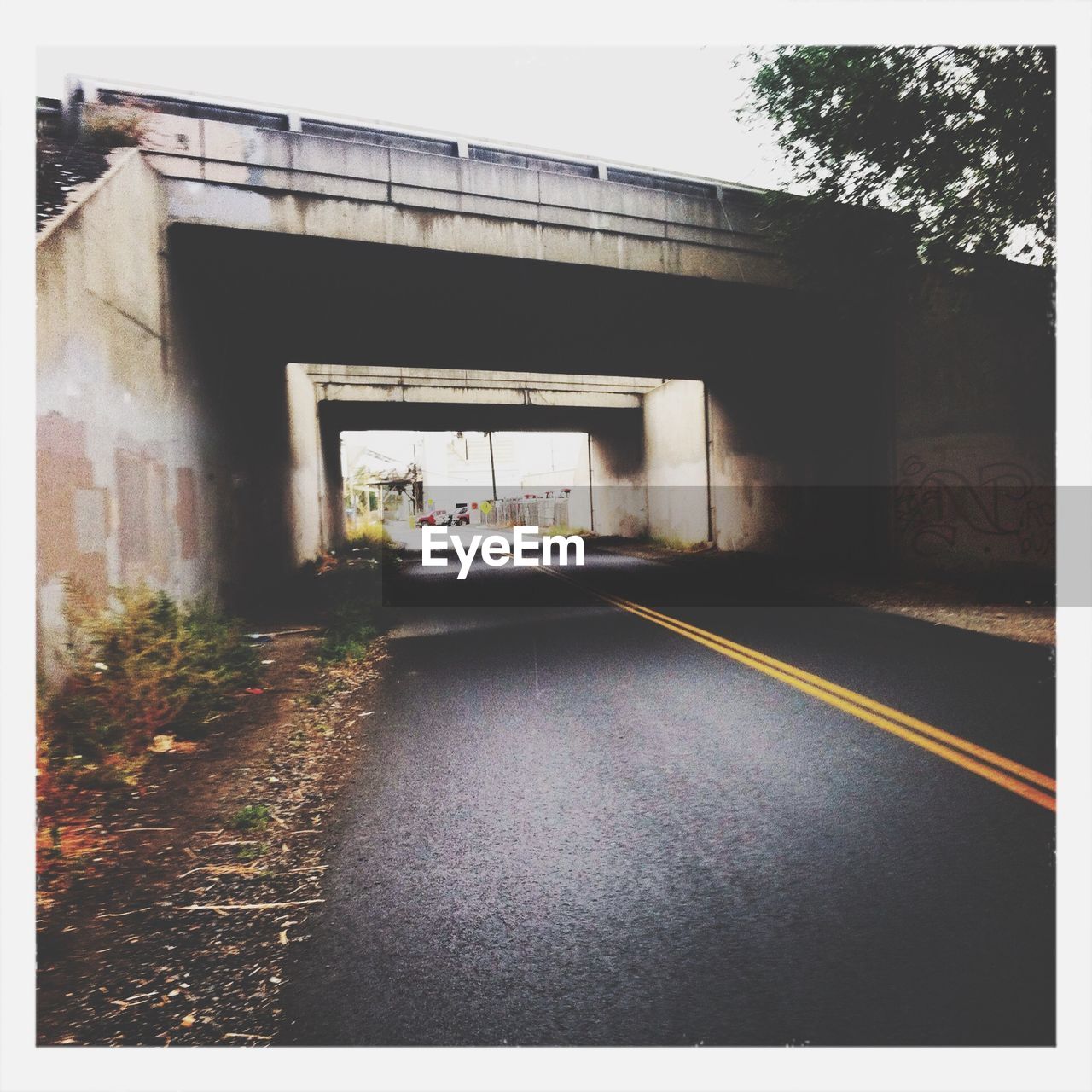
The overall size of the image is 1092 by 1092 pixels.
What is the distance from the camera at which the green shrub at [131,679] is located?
555 cm

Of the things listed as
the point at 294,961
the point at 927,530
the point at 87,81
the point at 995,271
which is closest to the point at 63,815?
the point at 294,961

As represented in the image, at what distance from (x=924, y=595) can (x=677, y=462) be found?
1524 centimetres

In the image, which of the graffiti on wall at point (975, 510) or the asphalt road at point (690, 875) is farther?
the graffiti on wall at point (975, 510)

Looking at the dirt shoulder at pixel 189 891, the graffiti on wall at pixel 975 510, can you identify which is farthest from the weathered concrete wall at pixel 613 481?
the dirt shoulder at pixel 189 891

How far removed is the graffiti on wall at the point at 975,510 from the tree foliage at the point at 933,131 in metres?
4.05

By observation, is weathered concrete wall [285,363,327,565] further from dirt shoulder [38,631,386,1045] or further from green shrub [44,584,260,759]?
dirt shoulder [38,631,386,1045]

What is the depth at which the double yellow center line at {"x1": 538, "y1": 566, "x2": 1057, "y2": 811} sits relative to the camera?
4246 mm

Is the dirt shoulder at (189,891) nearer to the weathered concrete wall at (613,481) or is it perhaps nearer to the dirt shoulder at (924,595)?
the dirt shoulder at (924,595)

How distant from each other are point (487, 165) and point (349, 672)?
840 centimetres

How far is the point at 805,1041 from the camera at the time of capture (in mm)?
2506

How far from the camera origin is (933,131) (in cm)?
1011

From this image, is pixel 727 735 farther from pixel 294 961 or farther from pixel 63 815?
pixel 63 815

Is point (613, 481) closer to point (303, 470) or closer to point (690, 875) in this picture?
point (303, 470)

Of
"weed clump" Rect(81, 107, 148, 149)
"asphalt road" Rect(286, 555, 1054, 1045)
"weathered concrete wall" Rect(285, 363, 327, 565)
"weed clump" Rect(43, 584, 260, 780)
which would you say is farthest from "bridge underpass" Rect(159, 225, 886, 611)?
"asphalt road" Rect(286, 555, 1054, 1045)
